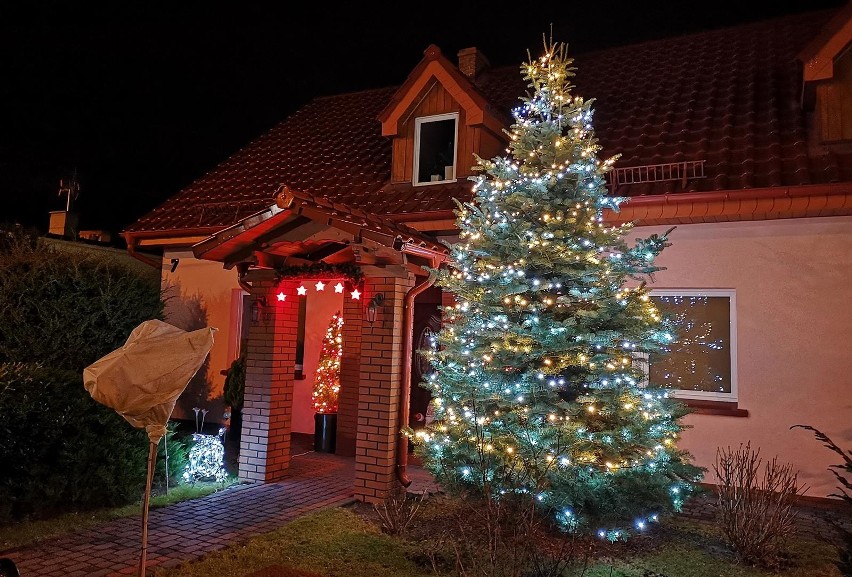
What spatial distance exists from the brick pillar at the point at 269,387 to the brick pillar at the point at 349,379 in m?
1.62

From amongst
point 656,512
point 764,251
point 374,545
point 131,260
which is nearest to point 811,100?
point 764,251

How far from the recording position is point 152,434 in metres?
4.60

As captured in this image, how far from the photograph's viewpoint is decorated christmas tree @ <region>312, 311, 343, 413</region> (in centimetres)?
1027

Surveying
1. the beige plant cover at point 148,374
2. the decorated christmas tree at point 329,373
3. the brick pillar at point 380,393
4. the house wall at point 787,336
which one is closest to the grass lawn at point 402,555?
the brick pillar at point 380,393

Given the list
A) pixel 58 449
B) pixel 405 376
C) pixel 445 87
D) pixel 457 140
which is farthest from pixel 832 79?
pixel 58 449

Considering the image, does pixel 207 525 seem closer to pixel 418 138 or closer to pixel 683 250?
pixel 683 250

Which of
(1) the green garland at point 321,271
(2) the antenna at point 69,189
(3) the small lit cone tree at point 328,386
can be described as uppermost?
(2) the antenna at point 69,189

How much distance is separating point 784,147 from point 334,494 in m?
7.49

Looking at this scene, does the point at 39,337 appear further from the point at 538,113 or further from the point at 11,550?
the point at 538,113

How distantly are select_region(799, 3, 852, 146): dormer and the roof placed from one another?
0.31m

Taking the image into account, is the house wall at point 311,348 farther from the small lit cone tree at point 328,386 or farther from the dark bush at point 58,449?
the dark bush at point 58,449

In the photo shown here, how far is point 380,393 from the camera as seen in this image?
741 cm

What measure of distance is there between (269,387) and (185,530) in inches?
92.5

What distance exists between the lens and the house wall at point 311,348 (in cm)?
1144
